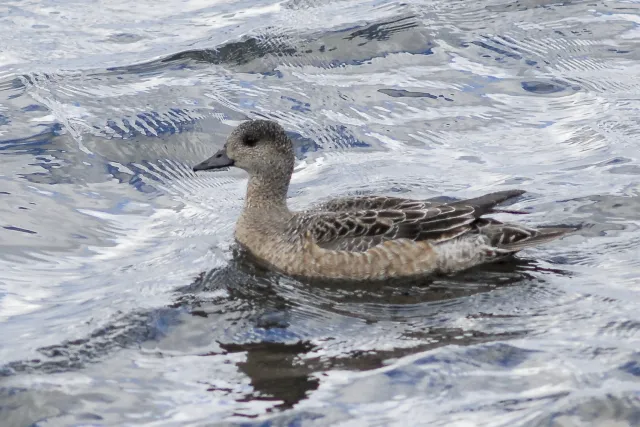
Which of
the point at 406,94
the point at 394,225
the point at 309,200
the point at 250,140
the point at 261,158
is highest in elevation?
the point at 250,140

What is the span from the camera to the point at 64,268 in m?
10.2

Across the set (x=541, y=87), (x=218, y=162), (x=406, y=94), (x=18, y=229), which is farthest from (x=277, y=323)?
(x=541, y=87)

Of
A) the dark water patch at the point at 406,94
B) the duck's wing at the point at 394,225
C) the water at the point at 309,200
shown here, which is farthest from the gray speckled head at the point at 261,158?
the dark water patch at the point at 406,94

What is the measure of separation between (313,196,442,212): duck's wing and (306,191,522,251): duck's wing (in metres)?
0.06

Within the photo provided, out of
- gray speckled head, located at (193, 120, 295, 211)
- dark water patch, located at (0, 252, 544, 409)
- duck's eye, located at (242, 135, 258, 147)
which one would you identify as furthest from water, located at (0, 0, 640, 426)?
duck's eye, located at (242, 135, 258, 147)

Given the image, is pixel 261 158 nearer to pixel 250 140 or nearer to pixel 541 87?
pixel 250 140

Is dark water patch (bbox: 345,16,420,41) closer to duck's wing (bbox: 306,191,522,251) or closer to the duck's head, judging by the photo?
the duck's head

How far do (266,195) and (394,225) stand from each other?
1.49m

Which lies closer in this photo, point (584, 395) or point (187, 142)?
point (584, 395)

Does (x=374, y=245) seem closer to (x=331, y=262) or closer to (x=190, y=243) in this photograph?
(x=331, y=262)

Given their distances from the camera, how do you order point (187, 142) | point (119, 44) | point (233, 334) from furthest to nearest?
1. point (119, 44)
2. point (187, 142)
3. point (233, 334)

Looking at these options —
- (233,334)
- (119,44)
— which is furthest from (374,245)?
(119,44)

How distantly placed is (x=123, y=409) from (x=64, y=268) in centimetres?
301

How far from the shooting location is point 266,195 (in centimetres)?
1068
